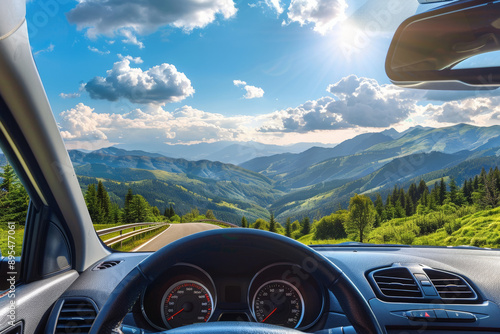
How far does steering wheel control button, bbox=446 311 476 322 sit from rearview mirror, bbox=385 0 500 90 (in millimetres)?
1656

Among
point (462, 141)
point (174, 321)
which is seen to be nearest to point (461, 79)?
point (174, 321)

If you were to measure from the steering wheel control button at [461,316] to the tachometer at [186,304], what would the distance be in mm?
1738

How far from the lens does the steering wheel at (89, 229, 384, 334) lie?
1226 millimetres

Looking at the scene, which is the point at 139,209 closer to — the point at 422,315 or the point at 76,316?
the point at 76,316

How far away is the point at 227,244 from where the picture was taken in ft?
4.95

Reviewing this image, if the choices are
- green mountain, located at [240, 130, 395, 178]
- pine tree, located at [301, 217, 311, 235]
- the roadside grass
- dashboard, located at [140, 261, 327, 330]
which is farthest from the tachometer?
green mountain, located at [240, 130, 395, 178]

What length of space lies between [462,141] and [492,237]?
14.5ft

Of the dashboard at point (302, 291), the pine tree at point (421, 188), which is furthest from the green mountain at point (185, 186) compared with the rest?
the pine tree at point (421, 188)

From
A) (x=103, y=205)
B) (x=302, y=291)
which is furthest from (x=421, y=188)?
(x=103, y=205)

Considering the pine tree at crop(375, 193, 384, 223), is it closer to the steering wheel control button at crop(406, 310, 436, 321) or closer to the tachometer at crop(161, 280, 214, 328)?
the steering wheel control button at crop(406, 310, 436, 321)

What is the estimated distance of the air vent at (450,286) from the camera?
2.50m

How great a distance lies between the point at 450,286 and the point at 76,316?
2.79 metres

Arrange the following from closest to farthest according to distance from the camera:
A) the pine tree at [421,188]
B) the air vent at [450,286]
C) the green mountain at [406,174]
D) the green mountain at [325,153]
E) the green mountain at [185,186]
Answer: the air vent at [450,286]
the green mountain at [406,174]
the green mountain at [185,186]
the pine tree at [421,188]
the green mountain at [325,153]

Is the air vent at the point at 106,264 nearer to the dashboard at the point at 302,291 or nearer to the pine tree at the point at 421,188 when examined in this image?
the dashboard at the point at 302,291
